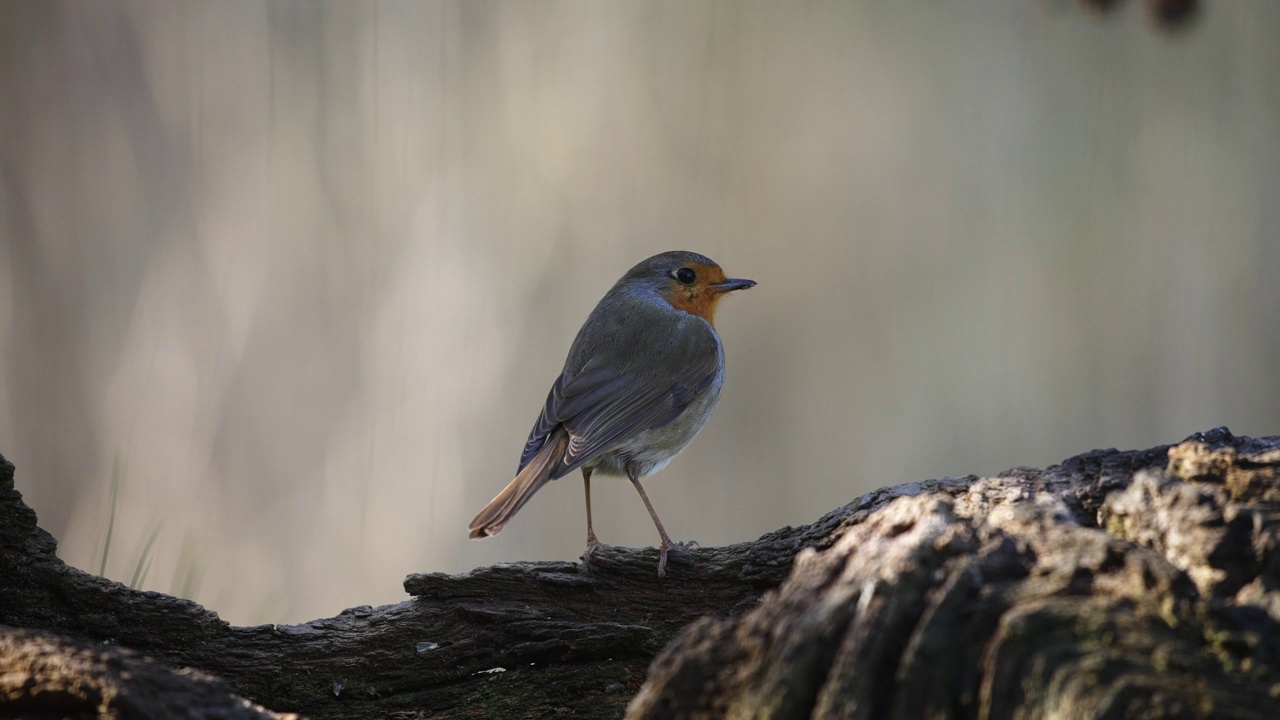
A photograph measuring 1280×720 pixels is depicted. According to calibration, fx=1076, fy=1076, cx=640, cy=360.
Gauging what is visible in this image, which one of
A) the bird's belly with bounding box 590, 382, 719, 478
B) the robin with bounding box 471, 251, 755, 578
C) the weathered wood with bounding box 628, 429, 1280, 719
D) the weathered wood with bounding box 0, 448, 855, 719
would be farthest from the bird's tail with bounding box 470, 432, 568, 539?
the weathered wood with bounding box 628, 429, 1280, 719

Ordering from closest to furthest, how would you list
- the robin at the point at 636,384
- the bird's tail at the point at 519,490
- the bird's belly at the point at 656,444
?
the bird's tail at the point at 519,490, the robin at the point at 636,384, the bird's belly at the point at 656,444

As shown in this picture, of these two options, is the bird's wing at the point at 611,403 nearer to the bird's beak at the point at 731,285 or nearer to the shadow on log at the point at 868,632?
the bird's beak at the point at 731,285

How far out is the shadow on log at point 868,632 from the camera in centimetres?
118

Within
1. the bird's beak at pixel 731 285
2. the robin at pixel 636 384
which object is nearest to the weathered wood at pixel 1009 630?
the robin at pixel 636 384

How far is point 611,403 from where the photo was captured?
3.23m

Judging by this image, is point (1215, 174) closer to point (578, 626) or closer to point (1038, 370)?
point (1038, 370)

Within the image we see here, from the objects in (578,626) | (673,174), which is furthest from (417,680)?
(673,174)

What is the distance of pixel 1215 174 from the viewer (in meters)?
4.79

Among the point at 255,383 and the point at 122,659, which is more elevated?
the point at 255,383

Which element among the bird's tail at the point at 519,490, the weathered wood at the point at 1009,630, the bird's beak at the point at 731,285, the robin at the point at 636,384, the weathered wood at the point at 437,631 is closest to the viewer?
the weathered wood at the point at 1009,630

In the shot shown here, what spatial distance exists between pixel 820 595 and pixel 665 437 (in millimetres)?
2047

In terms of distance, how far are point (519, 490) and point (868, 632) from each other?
5.72ft

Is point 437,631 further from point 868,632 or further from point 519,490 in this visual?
point 868,632

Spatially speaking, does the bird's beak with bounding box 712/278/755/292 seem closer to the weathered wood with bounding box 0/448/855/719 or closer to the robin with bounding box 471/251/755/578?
the robin with bounding box 471/251/755/578
